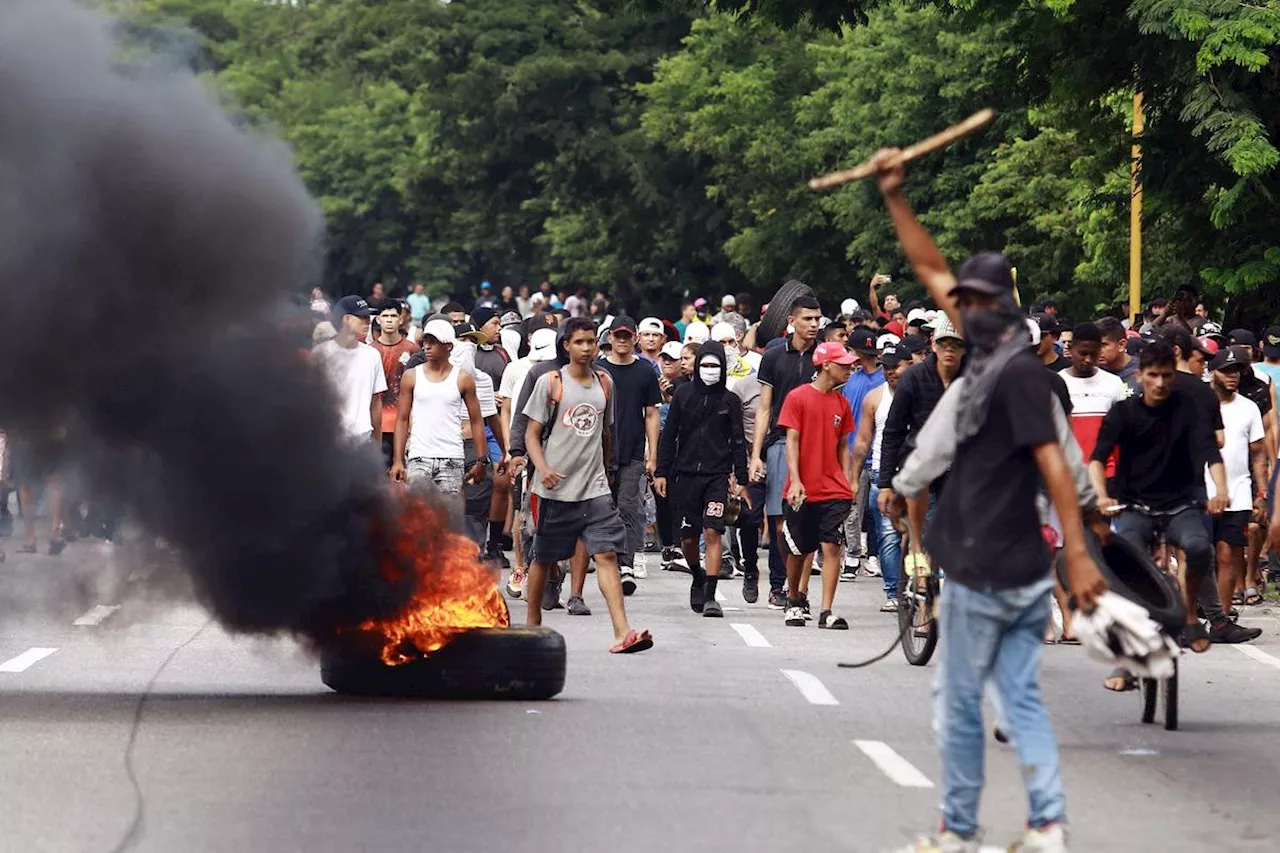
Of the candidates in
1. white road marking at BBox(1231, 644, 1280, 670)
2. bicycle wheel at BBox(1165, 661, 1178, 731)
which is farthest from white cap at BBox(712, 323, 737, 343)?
bicycle wheel at BBox(1165, 661, 1178, 731)

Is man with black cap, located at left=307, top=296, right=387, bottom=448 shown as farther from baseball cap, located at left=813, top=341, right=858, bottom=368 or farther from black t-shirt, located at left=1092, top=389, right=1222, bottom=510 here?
black t-shirt, located at left=1092, top=389, right=1222, bottom=510

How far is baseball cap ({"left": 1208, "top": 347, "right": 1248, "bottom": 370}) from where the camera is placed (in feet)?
50.5

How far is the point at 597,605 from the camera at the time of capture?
674 inches

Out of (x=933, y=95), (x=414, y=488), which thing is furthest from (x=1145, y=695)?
(x=933, y=95)

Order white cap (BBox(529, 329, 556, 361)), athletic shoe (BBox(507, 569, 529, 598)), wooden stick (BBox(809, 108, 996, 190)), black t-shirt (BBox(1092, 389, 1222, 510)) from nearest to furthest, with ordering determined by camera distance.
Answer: wooden stick (BBox(809, 108, 996, 190)), black t-shirt (BBox(1092, 389, 1222, 510)), athletic shoe (BBox(507, 569, 529, 598)), white cap (BBox(529, 329, 556, 361))

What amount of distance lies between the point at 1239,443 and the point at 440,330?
5.25m

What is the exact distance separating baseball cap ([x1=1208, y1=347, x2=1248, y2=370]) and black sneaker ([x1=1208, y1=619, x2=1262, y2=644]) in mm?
2324

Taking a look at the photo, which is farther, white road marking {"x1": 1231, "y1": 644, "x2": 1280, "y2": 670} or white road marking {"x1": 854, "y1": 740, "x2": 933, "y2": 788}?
white road marking {"x1": 1231, "y1": 644, "x2": 1280, "y2": 670}

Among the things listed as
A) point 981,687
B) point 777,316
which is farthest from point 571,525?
point 777,316

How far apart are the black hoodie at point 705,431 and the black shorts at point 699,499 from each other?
5 cm

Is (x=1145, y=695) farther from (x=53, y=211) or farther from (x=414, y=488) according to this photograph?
(x=53, y=211)

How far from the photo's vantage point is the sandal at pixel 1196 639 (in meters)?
11.2

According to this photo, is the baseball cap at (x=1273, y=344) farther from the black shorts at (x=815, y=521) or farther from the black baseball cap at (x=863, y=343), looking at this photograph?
the black shorts at (x=815, y=521)

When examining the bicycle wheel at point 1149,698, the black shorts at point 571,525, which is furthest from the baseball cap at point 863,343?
the bicycle wheel at point 1149,698
